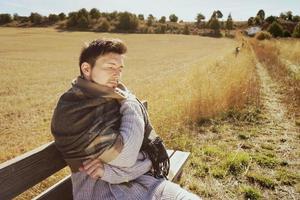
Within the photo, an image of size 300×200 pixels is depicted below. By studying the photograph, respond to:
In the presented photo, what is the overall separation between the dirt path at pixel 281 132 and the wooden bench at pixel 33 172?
252cm

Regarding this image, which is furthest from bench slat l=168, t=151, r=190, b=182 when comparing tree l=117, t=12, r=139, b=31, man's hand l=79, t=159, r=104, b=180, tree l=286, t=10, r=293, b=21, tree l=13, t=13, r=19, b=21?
tree l=286, t=10, r=293, b=21

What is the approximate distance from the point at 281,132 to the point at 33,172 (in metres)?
Answer: 5.26

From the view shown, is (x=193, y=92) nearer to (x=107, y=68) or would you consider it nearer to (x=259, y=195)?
(x=259, y=195)

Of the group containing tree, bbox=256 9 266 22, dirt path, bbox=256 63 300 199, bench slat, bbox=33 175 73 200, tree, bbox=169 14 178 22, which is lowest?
tree, bbox=169 14 178 22

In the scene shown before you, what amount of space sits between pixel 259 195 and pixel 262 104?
188 inches

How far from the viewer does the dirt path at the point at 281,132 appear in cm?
434

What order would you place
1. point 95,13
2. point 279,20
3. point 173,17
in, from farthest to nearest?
point 173,17 < point 279,20 < point 95,13

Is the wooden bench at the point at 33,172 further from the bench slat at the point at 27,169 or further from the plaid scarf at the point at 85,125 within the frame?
the plaid scarf at the point at 85,125

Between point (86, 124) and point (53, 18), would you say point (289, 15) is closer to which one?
point (53, 18)

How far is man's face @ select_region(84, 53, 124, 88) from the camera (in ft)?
7.91

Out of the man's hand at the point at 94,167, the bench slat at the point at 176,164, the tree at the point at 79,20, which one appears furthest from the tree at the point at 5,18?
the man's hand at the point at 94,167

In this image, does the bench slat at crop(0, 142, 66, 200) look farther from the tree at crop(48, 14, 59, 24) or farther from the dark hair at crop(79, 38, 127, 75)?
the tree at crop(48, 14, 59, 24)

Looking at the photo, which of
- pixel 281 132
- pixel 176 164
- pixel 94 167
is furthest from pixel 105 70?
pixel 281 132

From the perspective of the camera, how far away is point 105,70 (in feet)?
7.95
